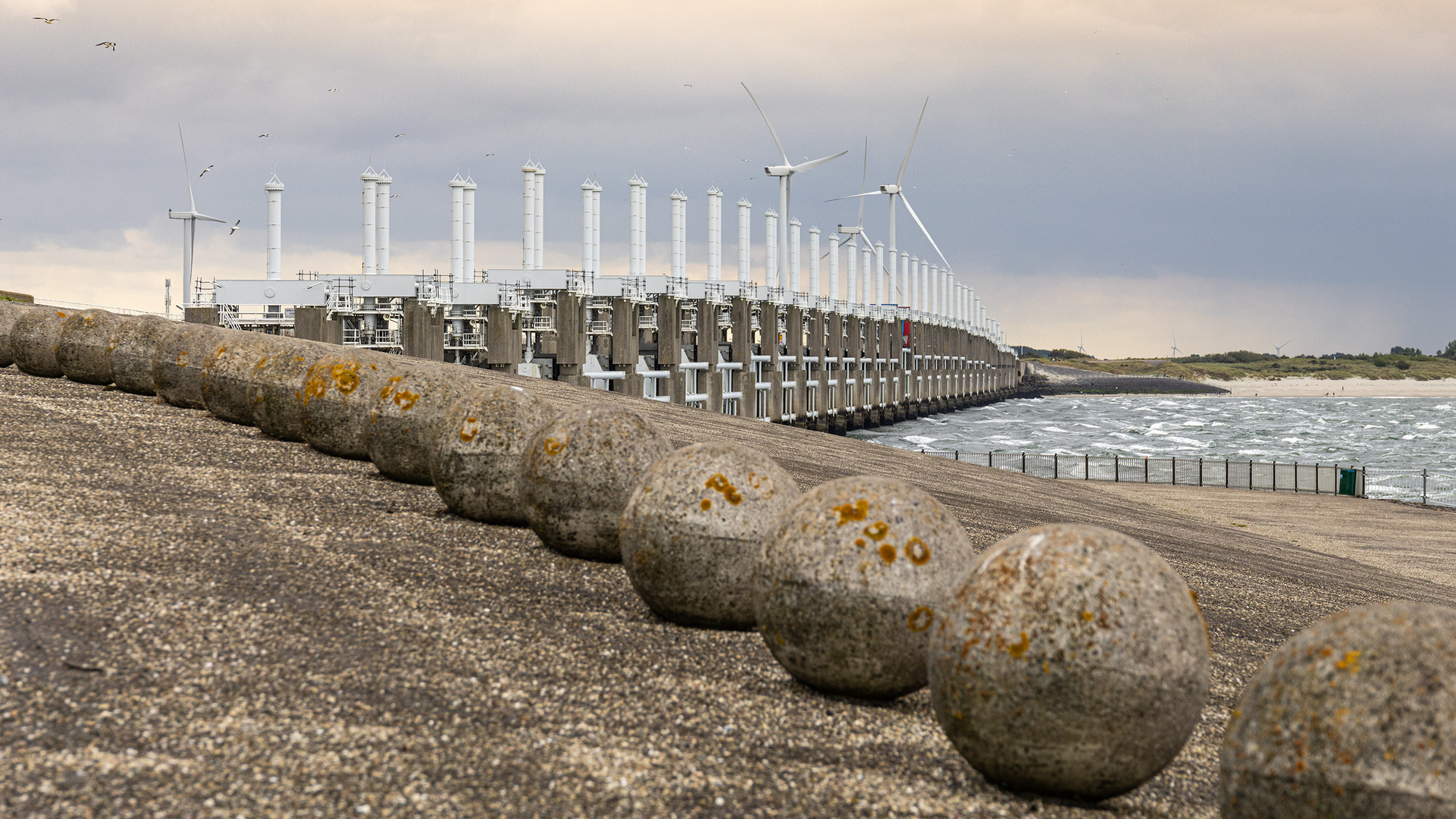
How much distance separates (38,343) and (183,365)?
18.6 ft

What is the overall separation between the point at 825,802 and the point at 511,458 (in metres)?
8.00

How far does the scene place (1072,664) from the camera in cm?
639

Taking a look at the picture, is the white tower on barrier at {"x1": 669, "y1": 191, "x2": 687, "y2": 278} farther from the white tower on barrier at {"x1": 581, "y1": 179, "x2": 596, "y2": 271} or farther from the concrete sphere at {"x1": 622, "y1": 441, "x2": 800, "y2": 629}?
the concrete sphere at {"x1": 622, "y1": 441, "x2": 800, "y2": 629}

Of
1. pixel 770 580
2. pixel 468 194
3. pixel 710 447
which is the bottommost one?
pixel 770 580

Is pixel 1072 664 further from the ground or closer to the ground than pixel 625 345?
closer to the ground

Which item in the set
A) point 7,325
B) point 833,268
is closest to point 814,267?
point 833,268

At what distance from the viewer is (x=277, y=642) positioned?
898 centimetres

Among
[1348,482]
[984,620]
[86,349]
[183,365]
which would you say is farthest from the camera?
[1348,482]

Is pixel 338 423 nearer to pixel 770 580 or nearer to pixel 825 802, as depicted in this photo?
pixel 770 580

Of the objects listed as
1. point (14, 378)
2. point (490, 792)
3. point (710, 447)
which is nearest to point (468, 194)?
point (14, 378)

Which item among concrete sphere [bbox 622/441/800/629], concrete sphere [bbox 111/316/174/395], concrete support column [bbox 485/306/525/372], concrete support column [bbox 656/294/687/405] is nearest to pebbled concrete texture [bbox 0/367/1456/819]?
concrete sphere [bbox 622/441/800/629]

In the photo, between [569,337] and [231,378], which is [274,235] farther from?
[231,378]

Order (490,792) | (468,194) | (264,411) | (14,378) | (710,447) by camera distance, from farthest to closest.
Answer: (468,194), (14,378), (264,411), (710,447), (490,792)

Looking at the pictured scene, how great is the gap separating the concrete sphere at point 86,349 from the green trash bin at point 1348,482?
50.8 m
